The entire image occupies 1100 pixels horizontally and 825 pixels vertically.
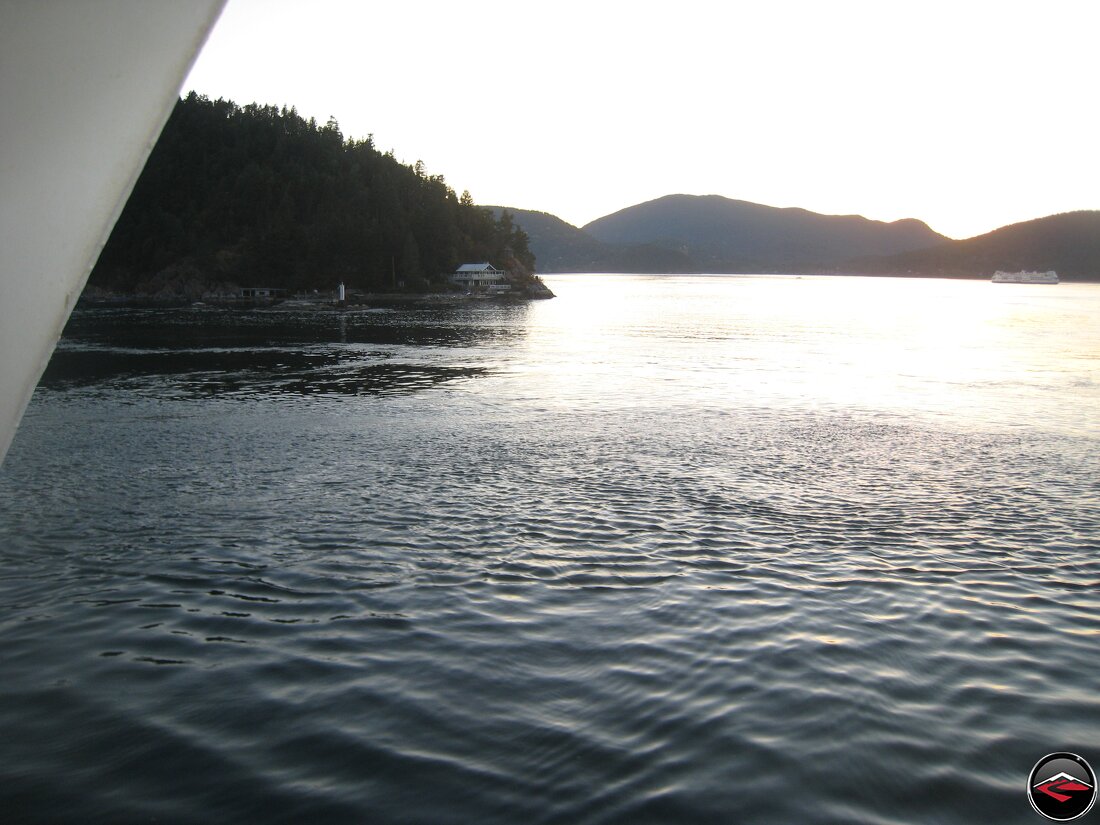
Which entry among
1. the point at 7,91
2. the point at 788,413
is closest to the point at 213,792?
the point at 7,91

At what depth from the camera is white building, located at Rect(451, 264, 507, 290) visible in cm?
Answer: 13650

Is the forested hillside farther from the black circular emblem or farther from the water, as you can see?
the black circular emblem

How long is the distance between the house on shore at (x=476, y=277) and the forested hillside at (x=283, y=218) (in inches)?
102

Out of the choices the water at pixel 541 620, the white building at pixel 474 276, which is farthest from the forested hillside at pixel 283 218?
the water at pixel 541 620

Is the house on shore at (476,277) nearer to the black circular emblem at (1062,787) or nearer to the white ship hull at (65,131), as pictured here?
the black circular emblem at (1062,787)

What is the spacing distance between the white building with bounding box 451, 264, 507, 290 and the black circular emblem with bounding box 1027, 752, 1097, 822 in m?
132

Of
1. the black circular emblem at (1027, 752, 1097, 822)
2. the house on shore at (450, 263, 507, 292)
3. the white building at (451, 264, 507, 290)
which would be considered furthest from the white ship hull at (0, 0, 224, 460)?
the white building at (451, 264, 507, 290)

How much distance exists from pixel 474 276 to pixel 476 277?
428 millimetres

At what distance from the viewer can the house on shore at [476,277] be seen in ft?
447

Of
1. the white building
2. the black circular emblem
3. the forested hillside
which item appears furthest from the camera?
the white building

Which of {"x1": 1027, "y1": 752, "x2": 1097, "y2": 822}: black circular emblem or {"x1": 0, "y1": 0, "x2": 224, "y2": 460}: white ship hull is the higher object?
{"x1": 0, "y1": 0, "x2": 224, "y2": 460}: white ship hull

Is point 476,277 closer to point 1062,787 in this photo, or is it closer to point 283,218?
point 283,218

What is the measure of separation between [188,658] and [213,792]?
2.25m

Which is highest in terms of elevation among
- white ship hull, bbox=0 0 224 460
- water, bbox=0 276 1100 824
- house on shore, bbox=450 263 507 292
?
house on shore, bbox=450 263 507 292
